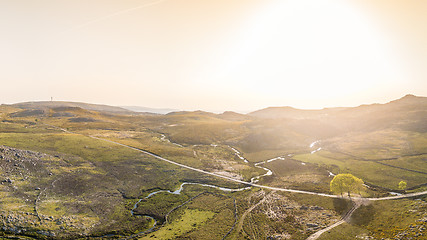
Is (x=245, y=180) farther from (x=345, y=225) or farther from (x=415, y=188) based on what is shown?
(x=415, y=188)

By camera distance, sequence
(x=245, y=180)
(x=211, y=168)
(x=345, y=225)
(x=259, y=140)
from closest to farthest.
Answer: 1. (x=345, y=225)
2. (x=245, y=180)
3. (x=211, y=168)
4. (x=259, y=140)

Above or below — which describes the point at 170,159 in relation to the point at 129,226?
above

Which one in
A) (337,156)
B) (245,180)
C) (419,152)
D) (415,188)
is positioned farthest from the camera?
(337,156)

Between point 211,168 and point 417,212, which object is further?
point 211,168

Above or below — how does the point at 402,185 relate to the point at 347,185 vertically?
below

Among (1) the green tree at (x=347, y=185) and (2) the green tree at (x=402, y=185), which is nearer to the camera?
(1) the green tree at (x=347, y=185)

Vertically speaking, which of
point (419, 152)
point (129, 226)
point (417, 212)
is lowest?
point (129, 226)

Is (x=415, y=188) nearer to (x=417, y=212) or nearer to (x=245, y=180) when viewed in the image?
(x=417, y=212)

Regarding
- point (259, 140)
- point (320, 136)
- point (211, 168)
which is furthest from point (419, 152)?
point (211, 168)

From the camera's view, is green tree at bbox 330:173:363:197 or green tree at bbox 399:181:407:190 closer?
green tree at bbox 330:173:363:197

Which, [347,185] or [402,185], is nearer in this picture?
[347,185]
